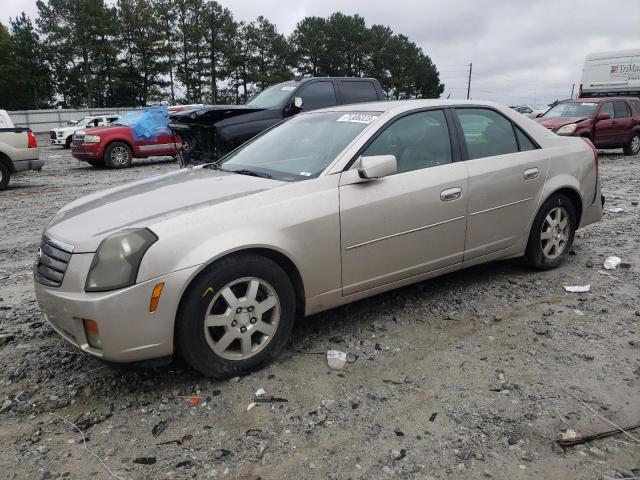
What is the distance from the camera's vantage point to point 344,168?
11.1 feet

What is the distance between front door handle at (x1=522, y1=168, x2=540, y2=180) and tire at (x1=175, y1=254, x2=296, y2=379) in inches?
90.7

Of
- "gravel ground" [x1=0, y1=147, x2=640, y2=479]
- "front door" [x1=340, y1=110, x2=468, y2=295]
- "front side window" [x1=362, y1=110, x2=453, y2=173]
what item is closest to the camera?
"gravel ground" [x1=0, y1=147, x2=640, y2=479]

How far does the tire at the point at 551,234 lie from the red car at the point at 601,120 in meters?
9.28

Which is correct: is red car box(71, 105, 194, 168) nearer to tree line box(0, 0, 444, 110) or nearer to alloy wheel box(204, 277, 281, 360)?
alloy wheel box(204, 277, 281, 360)

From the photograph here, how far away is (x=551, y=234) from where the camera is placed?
15.2 feet

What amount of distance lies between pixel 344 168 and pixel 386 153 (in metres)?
0.41

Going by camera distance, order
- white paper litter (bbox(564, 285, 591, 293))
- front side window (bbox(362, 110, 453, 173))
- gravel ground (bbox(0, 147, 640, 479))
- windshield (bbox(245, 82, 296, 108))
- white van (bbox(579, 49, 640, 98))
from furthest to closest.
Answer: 1. white van (bbox(579, 49, 640, 98))
2. windshield (bbox(245, 82, 296, 108))
3. white paper litter (bbox(564, 285, 591, 293))
4. front side window (bbox(362, 110, 453, 173))
5. gravel ground (bbox(0, 147, 640, 479))

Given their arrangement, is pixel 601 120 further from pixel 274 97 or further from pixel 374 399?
pixel 374 399

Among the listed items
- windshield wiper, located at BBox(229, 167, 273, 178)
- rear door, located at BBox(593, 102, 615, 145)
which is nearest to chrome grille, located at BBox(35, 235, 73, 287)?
windshield wiper, located at BBox(229, 167, 273, 178)

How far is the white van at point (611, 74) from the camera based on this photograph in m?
18.5

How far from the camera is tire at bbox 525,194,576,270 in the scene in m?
4.50

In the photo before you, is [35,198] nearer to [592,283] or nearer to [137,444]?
[137,444]

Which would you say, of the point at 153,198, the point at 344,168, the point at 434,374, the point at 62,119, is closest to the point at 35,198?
the point at 153,198

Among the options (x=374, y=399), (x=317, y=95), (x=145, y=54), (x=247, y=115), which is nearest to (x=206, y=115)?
(x=247, y=115)
